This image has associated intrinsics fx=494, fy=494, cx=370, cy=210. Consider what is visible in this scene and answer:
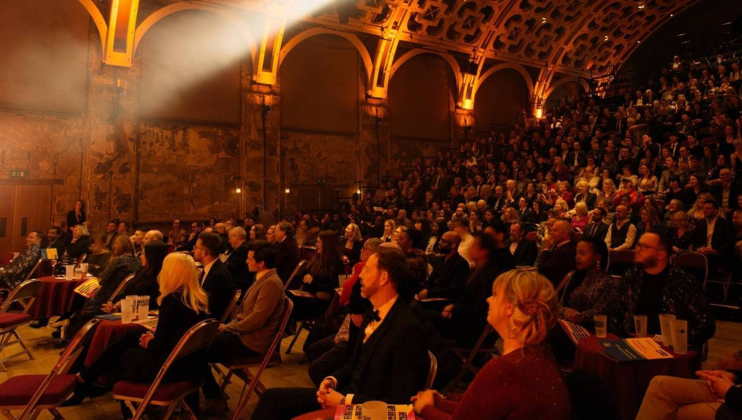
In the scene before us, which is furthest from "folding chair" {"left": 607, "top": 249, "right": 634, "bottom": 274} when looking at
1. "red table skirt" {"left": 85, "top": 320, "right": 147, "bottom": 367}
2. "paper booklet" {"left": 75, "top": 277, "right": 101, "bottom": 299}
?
"paper booklet" {"left": 75, "top": 277, "right": 101, "bottom": 299}

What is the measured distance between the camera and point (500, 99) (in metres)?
18.3

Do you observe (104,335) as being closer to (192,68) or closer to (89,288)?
(89,288)

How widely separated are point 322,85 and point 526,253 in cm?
1019

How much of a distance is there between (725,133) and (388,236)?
6205 millimetres

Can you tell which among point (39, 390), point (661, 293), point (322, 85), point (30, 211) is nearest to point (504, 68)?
point (322, 85)

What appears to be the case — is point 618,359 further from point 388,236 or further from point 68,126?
point 68,126

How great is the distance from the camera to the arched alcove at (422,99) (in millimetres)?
16422

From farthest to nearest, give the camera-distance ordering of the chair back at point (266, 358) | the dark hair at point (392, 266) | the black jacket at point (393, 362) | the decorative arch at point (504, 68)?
the decorative arch at point (504, 68) → the chair back at point (266, 358) → the dark hair at point (392, 266) → the black jacket at point (393, 362)

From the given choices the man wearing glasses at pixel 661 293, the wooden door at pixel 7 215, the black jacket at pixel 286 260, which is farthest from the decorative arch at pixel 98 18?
the man wearing glasses at pixel 661 293

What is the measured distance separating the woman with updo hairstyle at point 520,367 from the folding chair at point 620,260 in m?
5.31

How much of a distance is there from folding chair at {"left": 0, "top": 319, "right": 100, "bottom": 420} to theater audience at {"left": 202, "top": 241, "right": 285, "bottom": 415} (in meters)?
0.81

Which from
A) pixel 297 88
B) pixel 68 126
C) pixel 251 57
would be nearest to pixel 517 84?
pixel 297 88

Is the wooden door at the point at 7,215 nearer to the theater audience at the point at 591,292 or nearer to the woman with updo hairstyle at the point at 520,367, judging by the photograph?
the theater audience at the point at 591,292

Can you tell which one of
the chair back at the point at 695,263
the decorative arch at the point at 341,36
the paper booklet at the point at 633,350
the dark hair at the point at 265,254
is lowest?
the paper booklet at the point at 633,350
